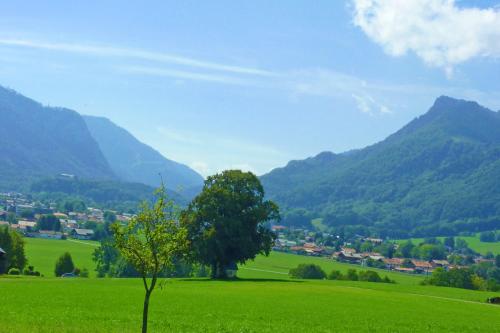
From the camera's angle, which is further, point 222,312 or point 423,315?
point 423,315

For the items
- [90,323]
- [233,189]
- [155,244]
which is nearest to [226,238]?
[233,189]

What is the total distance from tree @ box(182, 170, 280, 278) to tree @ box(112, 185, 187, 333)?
187 ft

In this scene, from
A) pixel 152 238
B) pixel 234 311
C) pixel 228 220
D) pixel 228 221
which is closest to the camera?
pixel 152 238

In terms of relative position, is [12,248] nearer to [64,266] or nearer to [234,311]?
[64,266]

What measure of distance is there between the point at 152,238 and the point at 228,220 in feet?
192

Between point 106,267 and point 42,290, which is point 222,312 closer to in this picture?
point 42,290

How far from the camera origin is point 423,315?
52.9 metres

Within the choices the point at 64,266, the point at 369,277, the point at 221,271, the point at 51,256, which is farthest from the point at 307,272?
the point at 51,256

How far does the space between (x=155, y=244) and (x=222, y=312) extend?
19.0 m

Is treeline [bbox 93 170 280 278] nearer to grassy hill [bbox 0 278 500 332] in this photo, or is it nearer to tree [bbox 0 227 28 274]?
grassy hill [bbox 0 278 500 332]

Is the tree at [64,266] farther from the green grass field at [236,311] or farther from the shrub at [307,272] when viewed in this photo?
the green grass field at [236,311]

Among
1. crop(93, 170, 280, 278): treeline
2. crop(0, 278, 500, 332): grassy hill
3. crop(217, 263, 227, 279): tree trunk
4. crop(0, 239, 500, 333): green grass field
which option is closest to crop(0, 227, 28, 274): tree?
crop(93, 170, 280, 278): treeline

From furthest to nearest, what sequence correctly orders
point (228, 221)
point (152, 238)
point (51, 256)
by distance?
point (51, 256)
point (228, 221)
point (152, 238)

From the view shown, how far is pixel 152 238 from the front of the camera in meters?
28.8
